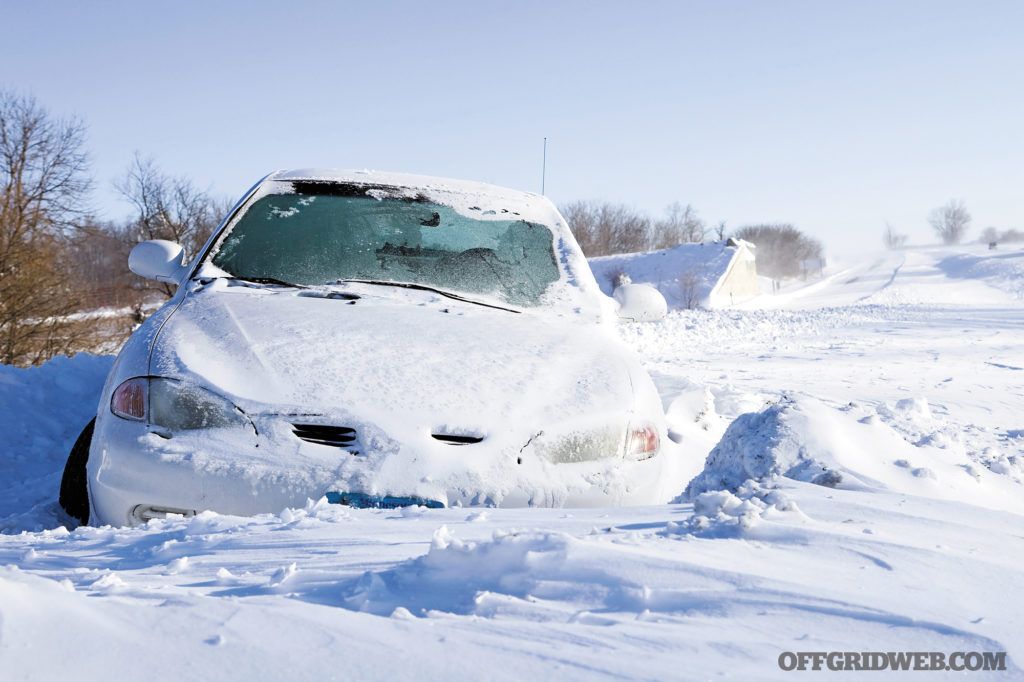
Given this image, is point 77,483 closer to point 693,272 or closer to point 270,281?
point 270,281

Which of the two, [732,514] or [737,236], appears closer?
[732,514]

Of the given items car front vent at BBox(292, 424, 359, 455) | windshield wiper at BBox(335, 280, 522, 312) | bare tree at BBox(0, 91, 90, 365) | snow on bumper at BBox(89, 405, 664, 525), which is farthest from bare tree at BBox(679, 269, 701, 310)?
car front vent at BBox(292, 424, 359, 455)

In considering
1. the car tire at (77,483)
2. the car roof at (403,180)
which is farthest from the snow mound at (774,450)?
the car tire at (77,483)

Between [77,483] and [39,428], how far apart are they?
2138 millimetres

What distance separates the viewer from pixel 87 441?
10.1ft

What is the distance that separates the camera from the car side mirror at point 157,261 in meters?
3.74

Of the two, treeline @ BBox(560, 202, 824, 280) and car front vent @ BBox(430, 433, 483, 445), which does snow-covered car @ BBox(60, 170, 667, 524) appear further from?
treeline @ BBox(560, 202, 824, 280)

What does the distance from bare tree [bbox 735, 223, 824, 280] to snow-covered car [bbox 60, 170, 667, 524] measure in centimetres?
9285

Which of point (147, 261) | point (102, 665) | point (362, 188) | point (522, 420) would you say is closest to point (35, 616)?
point (102, 665)

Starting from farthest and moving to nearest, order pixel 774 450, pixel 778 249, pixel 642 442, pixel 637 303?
pixel 778 249
pixel 637 303
pixel 774 450
pixel 642 442

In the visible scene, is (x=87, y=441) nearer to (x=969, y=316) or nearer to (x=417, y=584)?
(x=417, y=584)

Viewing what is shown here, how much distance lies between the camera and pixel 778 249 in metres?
94.0

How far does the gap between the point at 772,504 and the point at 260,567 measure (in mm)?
1273

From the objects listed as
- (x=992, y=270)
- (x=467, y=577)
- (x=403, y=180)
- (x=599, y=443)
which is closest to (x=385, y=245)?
(x=403, y=180)
